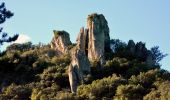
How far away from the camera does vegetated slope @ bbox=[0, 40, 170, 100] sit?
69.8m

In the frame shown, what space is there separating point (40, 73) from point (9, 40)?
142 feet

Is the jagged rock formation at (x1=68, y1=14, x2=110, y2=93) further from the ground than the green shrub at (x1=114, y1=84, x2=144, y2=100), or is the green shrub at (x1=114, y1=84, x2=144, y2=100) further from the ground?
the jagged rock formation at (x1=68, y1=14, x2=110, y2=93)

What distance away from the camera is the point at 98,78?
7856 cm

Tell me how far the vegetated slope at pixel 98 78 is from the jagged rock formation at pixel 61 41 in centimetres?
130

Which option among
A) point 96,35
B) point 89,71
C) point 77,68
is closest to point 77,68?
point 77,68

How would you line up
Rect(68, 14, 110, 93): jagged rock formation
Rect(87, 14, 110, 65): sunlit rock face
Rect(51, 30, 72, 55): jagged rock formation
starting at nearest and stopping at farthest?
Rect(68, 14, 110, 93): jagged rock formation → Rect(87, 14, 110, 65): sunlit rock face → Rect(51, 30, 72, 55): jagged rock formation

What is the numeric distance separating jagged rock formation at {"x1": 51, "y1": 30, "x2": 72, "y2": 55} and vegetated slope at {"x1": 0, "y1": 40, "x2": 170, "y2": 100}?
1.30m

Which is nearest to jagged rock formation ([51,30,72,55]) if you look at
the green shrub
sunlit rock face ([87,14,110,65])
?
sunlit rock face ([87,14,110,65])

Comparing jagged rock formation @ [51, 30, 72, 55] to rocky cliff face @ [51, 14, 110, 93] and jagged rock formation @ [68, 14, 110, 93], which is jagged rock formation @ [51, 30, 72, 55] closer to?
rocky cliff face @ [51, 14, 110, 93]

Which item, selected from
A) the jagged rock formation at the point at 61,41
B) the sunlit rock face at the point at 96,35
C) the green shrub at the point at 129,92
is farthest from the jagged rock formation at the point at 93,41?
the green shrub at the point at 129,92

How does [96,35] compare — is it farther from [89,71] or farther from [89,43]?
[89,71]

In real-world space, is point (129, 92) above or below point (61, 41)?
below

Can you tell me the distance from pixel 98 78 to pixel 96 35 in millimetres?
9544

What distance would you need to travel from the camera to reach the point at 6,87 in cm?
7812
